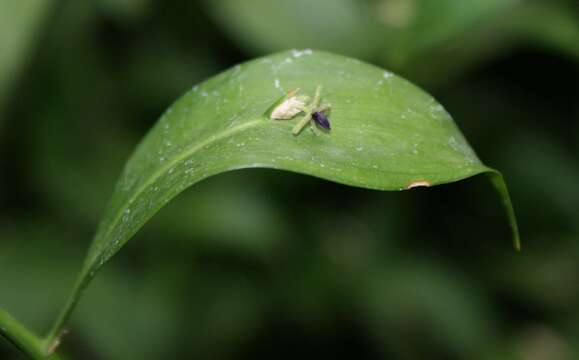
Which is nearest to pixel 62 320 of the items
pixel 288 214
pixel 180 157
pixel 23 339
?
pixel 23 339

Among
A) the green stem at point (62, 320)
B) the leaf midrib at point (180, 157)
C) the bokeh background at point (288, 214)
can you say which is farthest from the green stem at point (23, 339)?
the bokeh background at point (288, 214)

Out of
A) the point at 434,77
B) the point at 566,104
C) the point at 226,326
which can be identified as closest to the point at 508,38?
the point at 434,77

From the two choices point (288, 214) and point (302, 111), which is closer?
point (302, 111)

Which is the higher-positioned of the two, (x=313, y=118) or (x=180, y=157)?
(x=313, y=118)

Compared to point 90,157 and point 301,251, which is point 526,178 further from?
point 90,157

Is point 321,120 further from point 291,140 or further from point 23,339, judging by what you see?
point 23,339

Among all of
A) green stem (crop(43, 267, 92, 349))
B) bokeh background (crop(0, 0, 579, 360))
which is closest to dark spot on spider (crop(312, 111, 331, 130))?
green stem (crop(43, 267, 92, 349))

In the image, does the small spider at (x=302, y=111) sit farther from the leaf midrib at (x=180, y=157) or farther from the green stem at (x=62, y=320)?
the green stem at (x=62, y=320)
